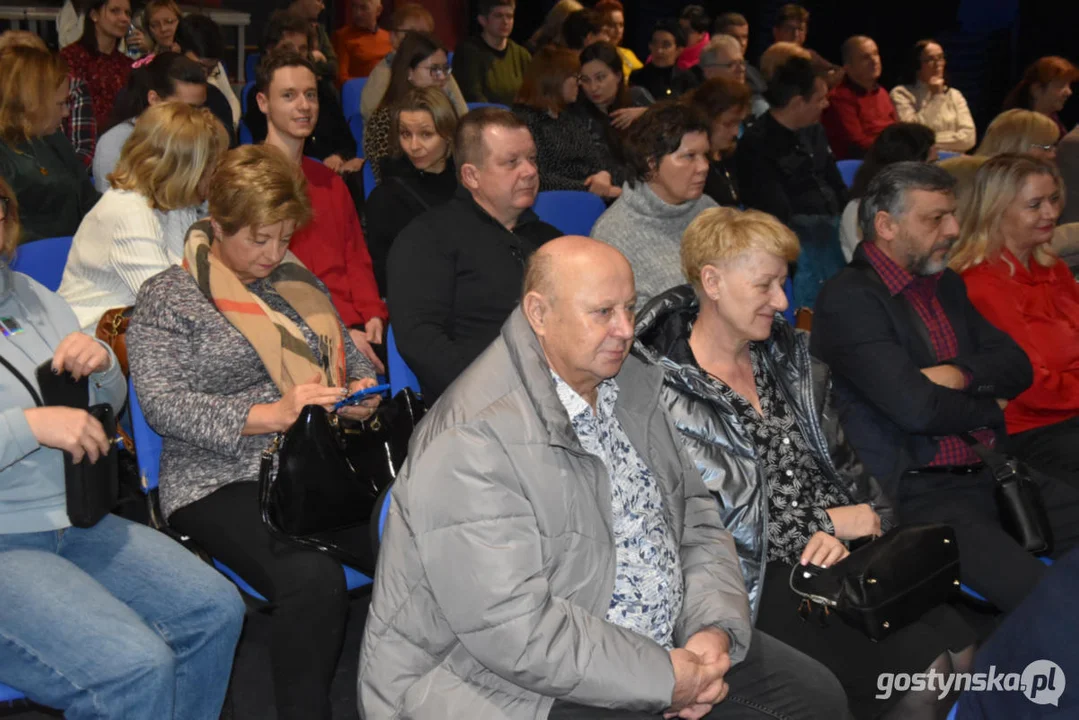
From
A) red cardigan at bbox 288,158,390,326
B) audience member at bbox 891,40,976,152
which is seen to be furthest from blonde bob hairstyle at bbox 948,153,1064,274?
audience member at bbox 891,40,976,152

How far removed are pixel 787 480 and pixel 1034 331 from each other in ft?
4.16

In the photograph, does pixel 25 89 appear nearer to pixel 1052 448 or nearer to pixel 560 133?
pixel 560 133

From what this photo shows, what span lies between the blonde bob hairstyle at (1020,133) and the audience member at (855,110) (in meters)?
2.03

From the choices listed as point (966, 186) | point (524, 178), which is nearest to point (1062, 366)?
point (966, 186)

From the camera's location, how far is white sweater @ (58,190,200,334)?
3033mm

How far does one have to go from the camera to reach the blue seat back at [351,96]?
5957mm

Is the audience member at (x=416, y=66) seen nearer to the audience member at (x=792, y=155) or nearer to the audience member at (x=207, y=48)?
the audience member at (x=207, y=48)

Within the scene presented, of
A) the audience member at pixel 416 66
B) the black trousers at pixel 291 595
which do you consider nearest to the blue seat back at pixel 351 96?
the audience member at pixel 416 66

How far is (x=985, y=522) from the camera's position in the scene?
2.67 m

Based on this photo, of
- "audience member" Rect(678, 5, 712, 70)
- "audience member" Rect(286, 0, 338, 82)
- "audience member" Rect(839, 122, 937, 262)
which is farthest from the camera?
"audience member" Rect(678, 5, 712, 70)

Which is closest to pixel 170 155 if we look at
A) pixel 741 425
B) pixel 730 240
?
pixel 730 240

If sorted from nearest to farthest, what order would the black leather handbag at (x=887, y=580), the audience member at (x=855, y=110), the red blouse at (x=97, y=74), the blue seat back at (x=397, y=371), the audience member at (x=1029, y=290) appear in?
1. the black leather handbag at (x=887, y=580)
2. the blue seat back at (x=397, y=371)
3. the audience member at (x=1029, y=290)
4. the red blouse at (x=97, y=74)
5. the audience member at (x=855, y=110)

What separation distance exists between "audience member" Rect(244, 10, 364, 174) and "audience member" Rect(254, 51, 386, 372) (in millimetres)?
1271

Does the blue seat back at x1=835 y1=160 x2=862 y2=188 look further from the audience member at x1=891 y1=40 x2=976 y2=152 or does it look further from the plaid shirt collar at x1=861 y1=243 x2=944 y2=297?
the plaid shirt collar at x1=861 y1=243 x2=944 y2=297
